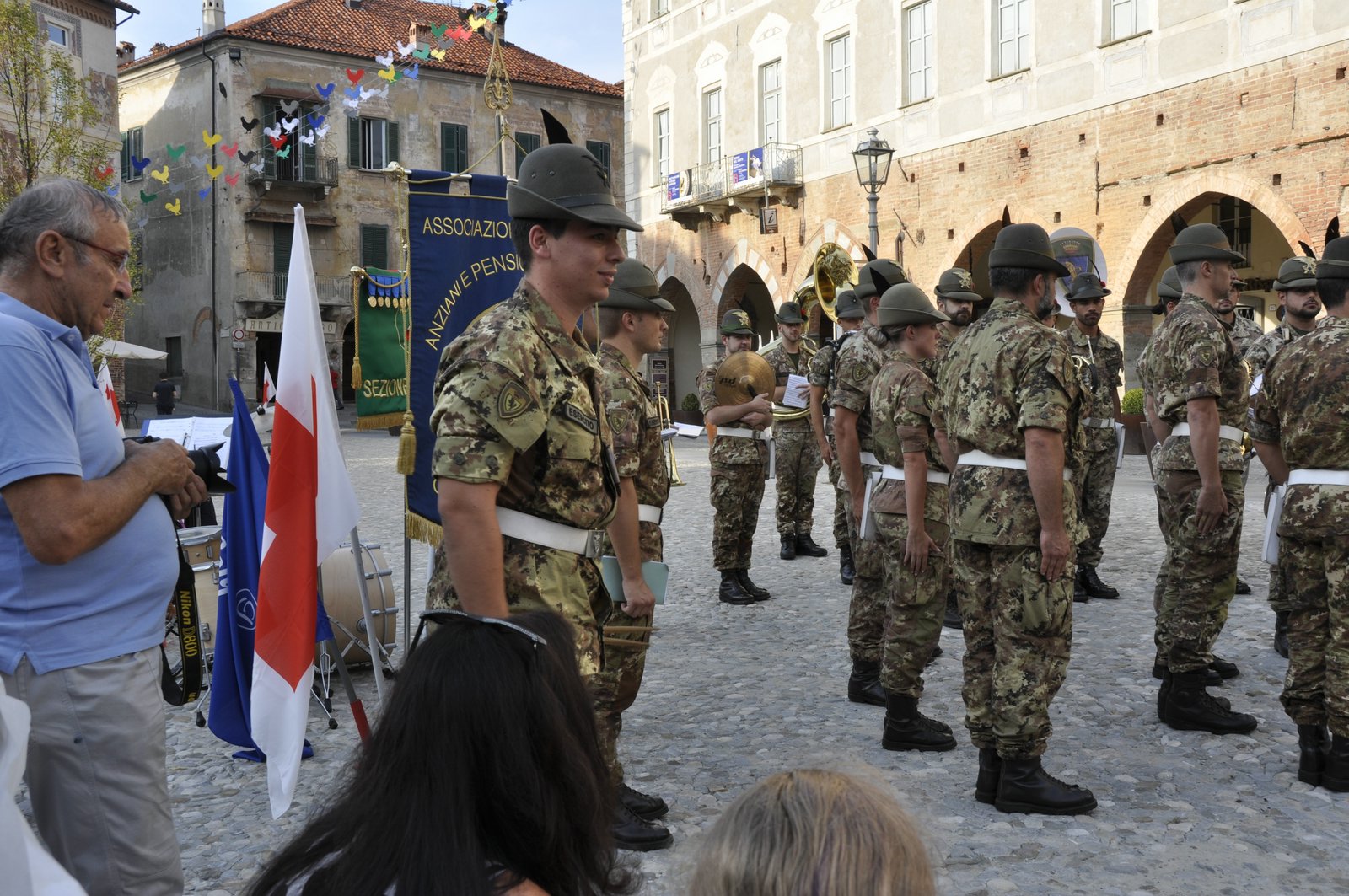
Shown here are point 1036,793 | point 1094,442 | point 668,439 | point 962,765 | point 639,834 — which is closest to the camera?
point 639,834

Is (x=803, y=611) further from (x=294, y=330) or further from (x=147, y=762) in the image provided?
(x=147, y=762)

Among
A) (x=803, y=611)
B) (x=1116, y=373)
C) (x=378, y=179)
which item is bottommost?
(x=803, y=611)

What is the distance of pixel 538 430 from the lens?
2949 mm

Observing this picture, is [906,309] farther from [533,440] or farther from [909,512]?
[533,440]

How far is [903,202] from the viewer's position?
934 inches

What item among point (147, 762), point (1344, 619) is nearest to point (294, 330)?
point (147, 762)

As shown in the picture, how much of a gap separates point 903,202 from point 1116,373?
14300 millimetres

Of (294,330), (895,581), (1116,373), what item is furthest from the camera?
(1116,373)

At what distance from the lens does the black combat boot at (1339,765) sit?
4457 millimetres

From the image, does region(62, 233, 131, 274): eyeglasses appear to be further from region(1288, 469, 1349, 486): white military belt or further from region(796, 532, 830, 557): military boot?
region(796, 532, 830, 557): military boot

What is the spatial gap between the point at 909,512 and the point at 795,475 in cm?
511

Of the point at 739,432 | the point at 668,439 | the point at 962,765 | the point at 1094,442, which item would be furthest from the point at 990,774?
the point at 668,439

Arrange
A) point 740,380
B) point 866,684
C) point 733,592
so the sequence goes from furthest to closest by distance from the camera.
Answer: point 740,380
point 733,592
point 866,684

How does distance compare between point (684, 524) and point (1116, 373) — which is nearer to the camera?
point (1116, 373)
